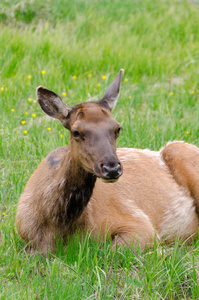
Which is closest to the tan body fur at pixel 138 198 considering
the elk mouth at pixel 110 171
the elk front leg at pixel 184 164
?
the elk front leg at pixel 184 164

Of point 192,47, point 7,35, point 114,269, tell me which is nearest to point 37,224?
point 114,269

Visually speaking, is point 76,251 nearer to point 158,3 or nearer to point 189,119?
point 189,119

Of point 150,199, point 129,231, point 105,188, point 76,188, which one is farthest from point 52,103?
point 150,199

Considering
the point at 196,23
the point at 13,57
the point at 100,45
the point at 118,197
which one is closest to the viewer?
the point at 118,197

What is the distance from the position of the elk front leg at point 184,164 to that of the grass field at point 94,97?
513 mm

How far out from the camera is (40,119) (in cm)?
675

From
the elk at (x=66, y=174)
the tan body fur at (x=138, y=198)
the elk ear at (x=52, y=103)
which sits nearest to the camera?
the elk at (x=66, y=174)

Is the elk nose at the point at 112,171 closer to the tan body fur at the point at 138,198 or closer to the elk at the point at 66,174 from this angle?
the elk at the point at 66,174

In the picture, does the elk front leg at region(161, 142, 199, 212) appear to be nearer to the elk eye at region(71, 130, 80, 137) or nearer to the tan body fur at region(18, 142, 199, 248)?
the tan body fur at region(18, 142, 199, 248)

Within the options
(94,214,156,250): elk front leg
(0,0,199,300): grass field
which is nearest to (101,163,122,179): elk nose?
(0,0,199,300): grass field

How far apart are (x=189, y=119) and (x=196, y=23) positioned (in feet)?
11.9

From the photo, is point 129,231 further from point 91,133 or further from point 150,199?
point 91,133

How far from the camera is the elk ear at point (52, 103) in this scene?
450 cm

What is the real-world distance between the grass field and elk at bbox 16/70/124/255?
0.18 meters
